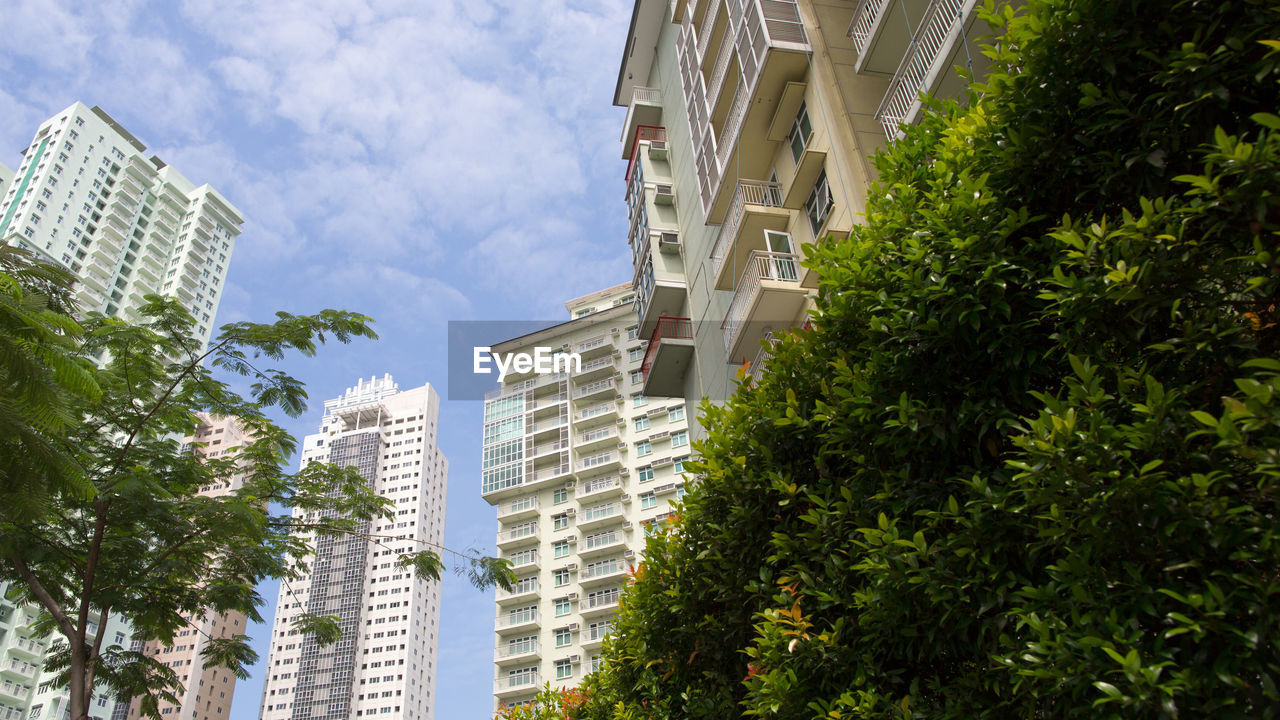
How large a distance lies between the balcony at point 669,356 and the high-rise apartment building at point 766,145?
0.03 metres

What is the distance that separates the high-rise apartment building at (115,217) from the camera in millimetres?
81250

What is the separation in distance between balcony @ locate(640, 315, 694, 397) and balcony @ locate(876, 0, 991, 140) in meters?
6.95

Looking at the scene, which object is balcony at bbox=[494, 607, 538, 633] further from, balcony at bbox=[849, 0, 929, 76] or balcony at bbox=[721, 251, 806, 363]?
balcony at bbox=[849, 0, 929, 76]

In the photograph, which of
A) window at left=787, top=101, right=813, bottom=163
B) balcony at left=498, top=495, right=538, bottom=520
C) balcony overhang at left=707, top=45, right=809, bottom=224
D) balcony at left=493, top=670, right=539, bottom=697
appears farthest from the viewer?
balcony at left=498, top=495, right=538, bottom=520

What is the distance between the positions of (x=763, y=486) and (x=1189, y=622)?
331 cm

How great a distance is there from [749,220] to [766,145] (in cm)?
143

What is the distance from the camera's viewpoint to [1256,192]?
2799 millimetres

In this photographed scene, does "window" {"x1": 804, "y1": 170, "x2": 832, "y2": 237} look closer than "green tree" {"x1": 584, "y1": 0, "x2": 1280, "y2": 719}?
No

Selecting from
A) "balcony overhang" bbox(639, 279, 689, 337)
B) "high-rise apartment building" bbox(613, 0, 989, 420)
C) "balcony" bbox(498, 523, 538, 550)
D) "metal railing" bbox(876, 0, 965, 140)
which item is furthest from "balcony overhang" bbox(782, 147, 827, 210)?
"balcony" bbox(498, 523, 538, 550)

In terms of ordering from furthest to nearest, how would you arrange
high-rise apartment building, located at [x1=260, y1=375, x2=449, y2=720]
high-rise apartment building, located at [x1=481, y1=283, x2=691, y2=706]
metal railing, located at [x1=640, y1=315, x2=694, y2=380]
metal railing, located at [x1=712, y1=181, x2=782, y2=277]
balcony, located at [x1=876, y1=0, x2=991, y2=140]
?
1. high-rise apartment building, located at [x1=260, y1=375, x2=449, y2=720]
2. high-rise apartment building, located at [x1=481, y1=283, x2=691, y2=706]
3. metal railing, located at [x1=640, y1=315, x2=694, y2=380]
4. metal railing, located at [x1=712, y1=181, x2=782, y2=277]
5. balcony, located at [x1=876, y1=0, x2=991, y2=140]

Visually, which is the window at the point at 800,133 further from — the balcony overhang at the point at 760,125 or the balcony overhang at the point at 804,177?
the balcony overhang at the point at 760,125

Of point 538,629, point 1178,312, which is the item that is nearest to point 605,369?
point 538,629

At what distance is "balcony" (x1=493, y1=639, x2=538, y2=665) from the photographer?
43719 millimetres

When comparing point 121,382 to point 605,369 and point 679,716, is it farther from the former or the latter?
point 605,369
